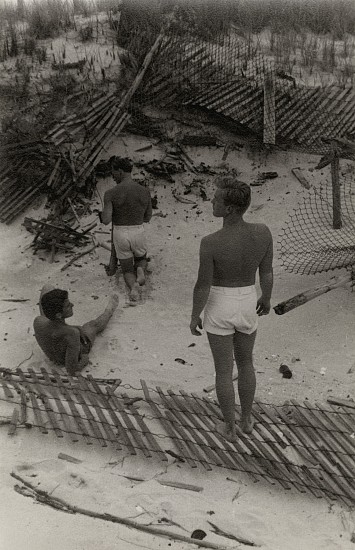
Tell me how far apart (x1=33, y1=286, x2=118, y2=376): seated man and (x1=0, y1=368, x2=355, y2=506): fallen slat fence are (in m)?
0.30

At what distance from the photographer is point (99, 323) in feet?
22.3

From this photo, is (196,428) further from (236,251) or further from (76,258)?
(76,258)

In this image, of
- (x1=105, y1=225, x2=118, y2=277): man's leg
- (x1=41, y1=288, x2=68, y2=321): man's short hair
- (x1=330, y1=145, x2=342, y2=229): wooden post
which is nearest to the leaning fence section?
(x1=330, y1=145, x2=342, y2=229): wooden post

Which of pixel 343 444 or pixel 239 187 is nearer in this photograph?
pixel 239 187

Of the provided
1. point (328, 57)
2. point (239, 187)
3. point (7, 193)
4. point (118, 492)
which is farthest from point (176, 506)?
point (328, 57)

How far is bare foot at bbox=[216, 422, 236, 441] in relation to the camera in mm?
4668

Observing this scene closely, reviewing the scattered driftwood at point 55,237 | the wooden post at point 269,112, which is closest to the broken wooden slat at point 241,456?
the scattered driftwood at point 55,237

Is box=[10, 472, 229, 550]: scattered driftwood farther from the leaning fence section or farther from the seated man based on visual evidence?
the leaning fence section

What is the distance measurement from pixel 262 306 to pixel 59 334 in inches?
81.6

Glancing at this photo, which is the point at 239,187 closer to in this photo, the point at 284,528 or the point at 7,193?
the point at 284,528

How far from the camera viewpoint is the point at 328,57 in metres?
12.3

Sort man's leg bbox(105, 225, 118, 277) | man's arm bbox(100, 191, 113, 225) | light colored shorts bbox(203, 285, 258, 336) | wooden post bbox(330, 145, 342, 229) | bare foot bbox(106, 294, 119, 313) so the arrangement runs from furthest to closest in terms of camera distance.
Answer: wooden post bbox(330, 145, 342, 229) < man's leg bbox(105, 225, 118, 277) < bare foot bbox(106, 294, 119, 313) < man's arm bbox(100, 191, 113, 225) < light colored shorts bbox(203, 285, 258, 336)

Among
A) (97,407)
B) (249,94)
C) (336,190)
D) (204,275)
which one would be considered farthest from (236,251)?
(249,94)

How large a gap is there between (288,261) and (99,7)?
8.04 m
